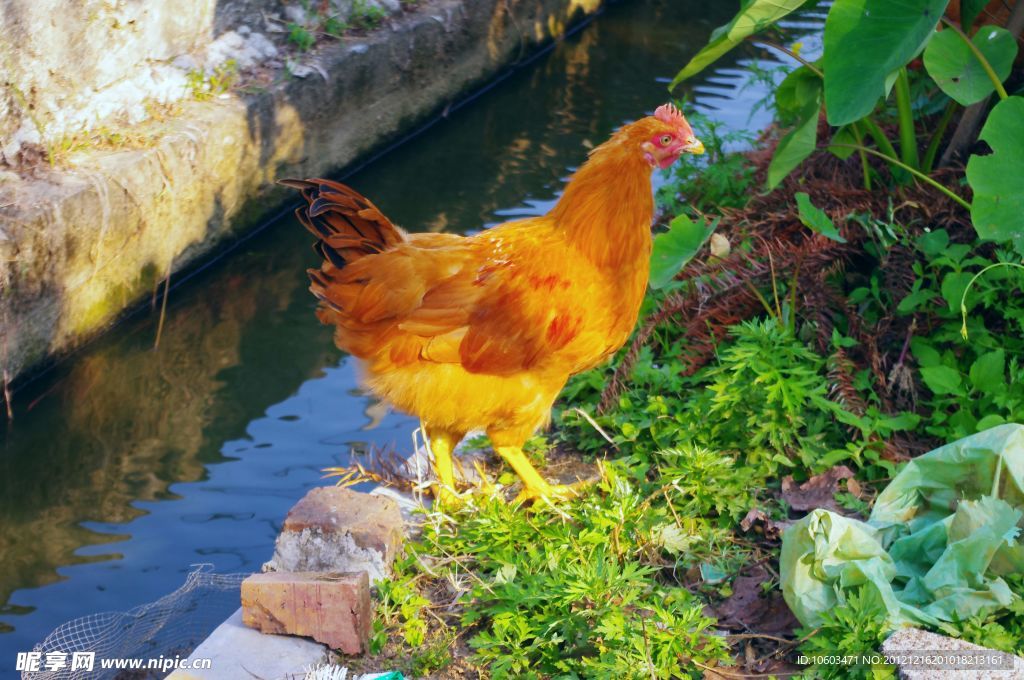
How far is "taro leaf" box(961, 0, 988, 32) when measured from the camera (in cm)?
397

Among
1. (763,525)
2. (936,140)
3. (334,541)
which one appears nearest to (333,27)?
(936,140)

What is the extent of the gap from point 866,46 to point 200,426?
10.2 feet

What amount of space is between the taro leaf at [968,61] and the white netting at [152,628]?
3043mm

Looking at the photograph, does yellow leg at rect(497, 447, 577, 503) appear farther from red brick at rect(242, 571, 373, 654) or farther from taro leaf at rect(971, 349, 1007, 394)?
taro leaf at rect(971, 349, 1007, 394)

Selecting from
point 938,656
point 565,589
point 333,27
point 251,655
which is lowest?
point 251,655

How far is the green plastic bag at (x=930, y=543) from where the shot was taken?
2773mm

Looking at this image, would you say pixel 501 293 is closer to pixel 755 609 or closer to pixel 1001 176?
pixel 755 609

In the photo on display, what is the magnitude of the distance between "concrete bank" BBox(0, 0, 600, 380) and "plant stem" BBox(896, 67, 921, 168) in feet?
11.6

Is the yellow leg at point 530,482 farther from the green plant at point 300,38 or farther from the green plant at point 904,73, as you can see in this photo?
the green plant at point 300,38

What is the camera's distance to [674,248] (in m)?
3.87

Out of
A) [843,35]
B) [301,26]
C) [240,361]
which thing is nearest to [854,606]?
[843,35]

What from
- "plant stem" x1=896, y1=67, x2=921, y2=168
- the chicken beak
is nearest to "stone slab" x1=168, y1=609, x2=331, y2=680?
the chicken beak

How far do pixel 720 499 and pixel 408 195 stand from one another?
3.86 m

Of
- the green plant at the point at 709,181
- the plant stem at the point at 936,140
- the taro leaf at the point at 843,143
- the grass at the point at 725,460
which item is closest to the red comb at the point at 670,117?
the grass at the point at 725,460
